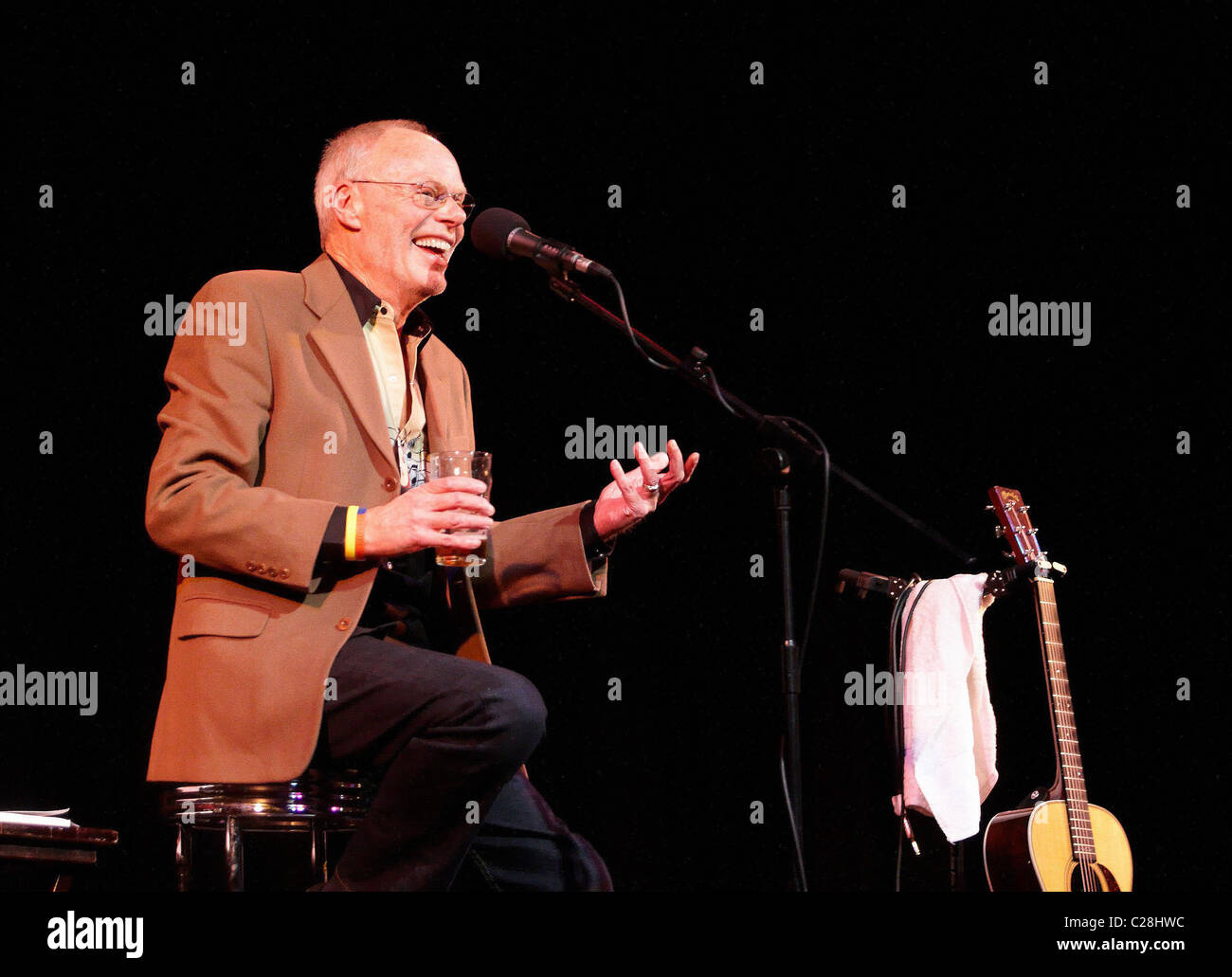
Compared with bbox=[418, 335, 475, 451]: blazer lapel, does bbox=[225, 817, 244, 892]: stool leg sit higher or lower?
lower

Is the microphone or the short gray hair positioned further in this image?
the short gray hair

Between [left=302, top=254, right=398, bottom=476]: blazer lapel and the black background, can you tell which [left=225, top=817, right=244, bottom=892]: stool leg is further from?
the black background

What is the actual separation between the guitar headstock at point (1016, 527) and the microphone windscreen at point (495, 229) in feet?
5.27

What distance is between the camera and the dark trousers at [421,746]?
1.94 metres

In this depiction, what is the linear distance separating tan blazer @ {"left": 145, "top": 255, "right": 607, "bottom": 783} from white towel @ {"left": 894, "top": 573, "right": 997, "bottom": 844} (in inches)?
38.8

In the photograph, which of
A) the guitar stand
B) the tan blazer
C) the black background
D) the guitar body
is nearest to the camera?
the tan blazer

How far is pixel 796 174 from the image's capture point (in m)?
3.70

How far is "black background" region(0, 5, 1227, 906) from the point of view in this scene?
342cm

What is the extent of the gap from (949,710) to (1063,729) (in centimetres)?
32

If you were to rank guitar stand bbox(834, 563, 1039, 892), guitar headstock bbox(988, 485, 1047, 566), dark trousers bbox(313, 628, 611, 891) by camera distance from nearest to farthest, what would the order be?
1. dark trousers bbox(313, 628, 611, 891)
2. guitar stand bbox(834, 563, 1039, 892)
3. guitar headstock bbox(988, 485, 1047, 566)

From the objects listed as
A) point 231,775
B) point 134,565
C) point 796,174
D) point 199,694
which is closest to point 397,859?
point 231,775

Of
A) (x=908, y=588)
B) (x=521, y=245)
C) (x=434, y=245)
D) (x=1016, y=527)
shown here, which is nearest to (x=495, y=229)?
(x=521, y=245)

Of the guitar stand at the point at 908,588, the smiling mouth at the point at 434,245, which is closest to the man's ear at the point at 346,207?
the smiling mouth at the point at 434,245

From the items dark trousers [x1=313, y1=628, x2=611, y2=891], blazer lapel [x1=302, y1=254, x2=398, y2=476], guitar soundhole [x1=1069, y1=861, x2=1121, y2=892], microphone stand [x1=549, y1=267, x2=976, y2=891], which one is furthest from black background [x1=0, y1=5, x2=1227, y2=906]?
dark trousers [x1=313, y1=628, x2=611, y2=891]
